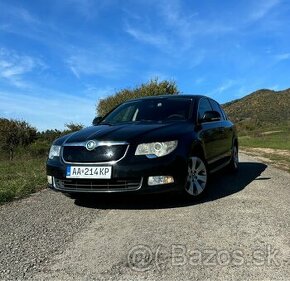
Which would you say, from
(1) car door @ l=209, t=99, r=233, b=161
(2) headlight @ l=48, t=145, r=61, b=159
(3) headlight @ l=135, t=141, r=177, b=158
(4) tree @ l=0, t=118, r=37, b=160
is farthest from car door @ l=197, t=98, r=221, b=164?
(4) tree @ l=0, t=118, r=37, b=160

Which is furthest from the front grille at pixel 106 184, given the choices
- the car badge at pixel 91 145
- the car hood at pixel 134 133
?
the car hood at pixel 134 133

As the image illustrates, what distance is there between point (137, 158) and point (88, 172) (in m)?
0.62

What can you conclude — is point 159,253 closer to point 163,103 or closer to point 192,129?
point 192,129

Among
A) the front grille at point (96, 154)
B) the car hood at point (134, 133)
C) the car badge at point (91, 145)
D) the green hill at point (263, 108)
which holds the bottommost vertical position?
the front grille at point (96, 154)

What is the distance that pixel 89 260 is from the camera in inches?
143

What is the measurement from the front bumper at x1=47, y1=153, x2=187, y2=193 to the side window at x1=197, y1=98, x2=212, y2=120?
151cm

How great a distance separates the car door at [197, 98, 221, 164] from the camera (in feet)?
21.5

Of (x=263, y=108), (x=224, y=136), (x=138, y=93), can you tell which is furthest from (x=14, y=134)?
(x=263, y=108)

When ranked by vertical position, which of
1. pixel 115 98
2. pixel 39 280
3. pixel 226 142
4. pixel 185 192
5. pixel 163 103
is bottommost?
pixel 39 280

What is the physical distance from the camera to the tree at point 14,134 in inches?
1346

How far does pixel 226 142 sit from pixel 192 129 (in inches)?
87.4

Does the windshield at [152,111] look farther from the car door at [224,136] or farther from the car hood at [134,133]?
the car door at [224,136]

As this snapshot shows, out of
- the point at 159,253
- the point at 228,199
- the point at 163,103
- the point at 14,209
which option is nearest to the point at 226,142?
the point at 163,103

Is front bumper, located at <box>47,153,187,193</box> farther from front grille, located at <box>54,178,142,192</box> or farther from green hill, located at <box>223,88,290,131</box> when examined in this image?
green hill, located at <box>223,88,290,131</box>
